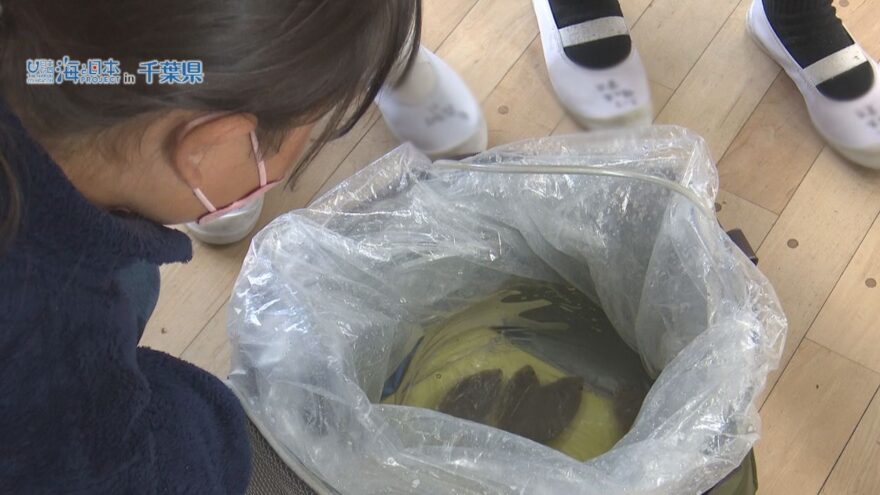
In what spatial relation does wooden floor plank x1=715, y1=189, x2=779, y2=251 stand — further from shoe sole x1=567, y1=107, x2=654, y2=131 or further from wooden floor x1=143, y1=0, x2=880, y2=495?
shoe sole x1=567, y1=107, x2=654, y2=131

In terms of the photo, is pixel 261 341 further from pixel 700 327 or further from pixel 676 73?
pixel 676 73

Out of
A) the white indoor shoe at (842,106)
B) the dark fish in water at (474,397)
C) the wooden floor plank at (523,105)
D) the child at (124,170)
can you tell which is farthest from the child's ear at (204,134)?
the white indoor shoe at (842,106)

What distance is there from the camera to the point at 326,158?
94 cm

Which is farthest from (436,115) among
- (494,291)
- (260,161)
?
(260,161)

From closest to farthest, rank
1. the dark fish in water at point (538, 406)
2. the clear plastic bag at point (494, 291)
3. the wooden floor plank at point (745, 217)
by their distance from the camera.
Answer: the clear plastic bag at point (494, 291)
the dark fish in water at point (538, 406)
the wooden floor plank at point (745, 217)

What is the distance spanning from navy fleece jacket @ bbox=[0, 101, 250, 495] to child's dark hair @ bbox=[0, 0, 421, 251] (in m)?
0.02

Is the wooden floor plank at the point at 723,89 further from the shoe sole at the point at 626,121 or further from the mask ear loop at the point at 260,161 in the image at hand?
the mask ear loop at the point at 260,161

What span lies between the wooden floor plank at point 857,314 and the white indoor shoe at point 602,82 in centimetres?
25

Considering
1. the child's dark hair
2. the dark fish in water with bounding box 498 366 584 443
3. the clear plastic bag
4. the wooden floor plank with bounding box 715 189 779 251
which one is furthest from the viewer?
the wooden floor plank with bounding box 715 189 779 251

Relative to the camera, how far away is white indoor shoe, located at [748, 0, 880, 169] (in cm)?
89

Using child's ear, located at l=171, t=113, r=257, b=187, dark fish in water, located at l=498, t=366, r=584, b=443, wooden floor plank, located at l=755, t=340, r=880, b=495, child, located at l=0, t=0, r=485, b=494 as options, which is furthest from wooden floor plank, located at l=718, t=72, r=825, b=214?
child's ear, located at l=171, t=113, r=257, b=187

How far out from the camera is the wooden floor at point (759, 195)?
80cm

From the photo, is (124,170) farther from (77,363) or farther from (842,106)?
(842,106)

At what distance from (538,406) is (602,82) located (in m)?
0.36
